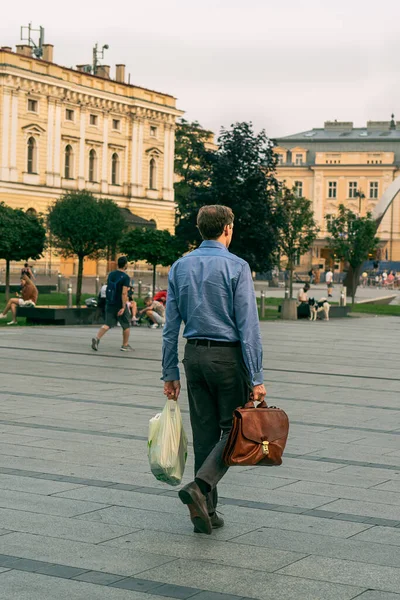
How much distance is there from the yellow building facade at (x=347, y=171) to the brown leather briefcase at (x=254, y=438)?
363 ft

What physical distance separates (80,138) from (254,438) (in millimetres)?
75137

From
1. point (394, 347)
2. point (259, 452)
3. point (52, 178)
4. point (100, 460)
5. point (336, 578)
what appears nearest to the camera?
point (336, 578)

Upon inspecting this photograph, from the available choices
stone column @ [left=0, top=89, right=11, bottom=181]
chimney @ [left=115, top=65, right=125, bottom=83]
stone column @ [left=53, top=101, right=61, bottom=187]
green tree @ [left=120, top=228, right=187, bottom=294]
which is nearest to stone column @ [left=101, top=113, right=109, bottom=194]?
stone column @ [left=53, top=101, right=61, bottom=187]

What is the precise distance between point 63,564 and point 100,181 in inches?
3044

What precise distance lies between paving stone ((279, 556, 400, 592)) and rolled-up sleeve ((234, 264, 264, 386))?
1.01m

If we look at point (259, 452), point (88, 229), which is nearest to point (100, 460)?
point (259, 452)

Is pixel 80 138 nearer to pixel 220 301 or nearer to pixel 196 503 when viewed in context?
pixel 220 301

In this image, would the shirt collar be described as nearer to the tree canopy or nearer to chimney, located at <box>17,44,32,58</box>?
the tree canopy

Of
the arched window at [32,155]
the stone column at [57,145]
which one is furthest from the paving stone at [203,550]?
the stone column at [57,145]

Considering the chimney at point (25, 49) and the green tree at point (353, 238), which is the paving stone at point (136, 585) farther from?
the chimney at point (25, 49)

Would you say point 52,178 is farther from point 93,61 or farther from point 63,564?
point 63,564

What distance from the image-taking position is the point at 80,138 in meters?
79.5

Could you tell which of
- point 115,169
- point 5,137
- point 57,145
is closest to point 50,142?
point 57,145

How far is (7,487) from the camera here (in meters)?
7.21
